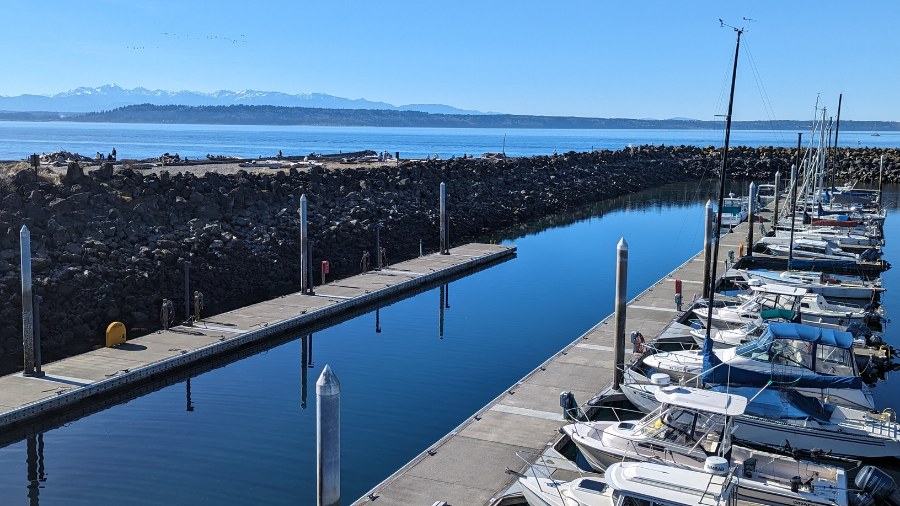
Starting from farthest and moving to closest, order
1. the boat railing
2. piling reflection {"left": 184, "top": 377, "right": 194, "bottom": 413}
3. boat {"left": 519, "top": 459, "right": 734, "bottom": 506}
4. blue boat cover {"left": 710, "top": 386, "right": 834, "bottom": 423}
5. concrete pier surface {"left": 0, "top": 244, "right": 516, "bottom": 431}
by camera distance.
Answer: piling reflection {"left": 184, "top": 377, "right": 194, "bottom": 413}
concrete pier surface {"left": 0, "top": 244, "right": 516, "bottom": 431}
blue boat cover {"left": 710, "top": 386, "right": 834, "bottom": 423}
the boat railing
boat {"left": 519, "top": 459, "right": 734, "bottom": 506}

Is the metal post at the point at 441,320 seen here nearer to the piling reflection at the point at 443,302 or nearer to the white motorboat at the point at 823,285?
the piling reflection at the point at 443,302

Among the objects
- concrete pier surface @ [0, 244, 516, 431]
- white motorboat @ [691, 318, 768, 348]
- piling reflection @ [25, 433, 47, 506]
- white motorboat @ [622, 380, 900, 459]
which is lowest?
piling reflection @ [25, 433, 47, 506]

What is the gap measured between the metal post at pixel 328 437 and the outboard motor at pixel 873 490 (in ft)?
28.7

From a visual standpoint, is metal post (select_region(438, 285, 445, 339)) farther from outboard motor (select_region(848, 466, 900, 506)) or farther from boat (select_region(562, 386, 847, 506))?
outboard motor (select_region(848, 466, 900, 506))

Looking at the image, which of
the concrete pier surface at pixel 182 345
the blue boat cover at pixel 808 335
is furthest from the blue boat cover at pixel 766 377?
the concrete pier surface at pixel 182 345

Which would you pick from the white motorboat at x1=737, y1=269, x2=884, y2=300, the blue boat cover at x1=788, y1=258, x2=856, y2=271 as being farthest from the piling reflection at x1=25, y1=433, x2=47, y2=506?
the blue boat cover at x1=788, y1=258, x2=856, y2=271

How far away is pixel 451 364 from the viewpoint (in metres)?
26.3

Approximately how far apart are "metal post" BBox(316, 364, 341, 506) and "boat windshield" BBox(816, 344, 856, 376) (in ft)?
41.1

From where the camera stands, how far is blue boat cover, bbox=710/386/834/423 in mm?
17719

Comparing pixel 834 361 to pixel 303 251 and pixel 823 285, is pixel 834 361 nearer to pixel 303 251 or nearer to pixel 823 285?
pixel 823 285

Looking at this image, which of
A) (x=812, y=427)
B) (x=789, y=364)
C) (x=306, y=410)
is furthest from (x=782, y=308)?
(x=306, y=410)

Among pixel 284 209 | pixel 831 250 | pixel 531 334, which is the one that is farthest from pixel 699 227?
pixel 531 334

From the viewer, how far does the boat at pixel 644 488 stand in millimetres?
12664

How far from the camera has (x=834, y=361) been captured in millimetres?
20734
